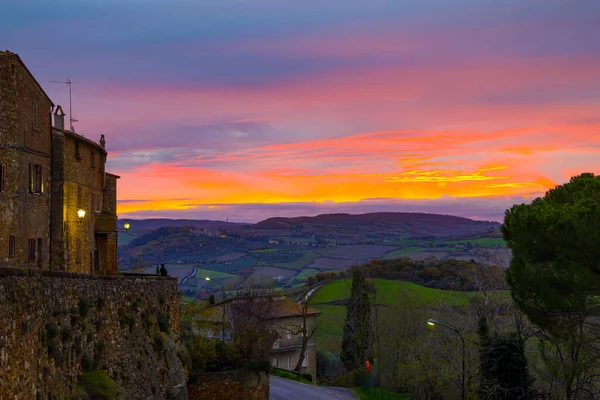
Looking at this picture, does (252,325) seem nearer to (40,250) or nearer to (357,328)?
(40,250)

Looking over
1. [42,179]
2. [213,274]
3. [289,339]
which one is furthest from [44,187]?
[213,274]

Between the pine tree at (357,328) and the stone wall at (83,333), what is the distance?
36.6 meters

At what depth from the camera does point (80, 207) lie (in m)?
39.3

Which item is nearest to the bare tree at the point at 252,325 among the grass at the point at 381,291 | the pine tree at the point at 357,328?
the pine tree at the point at 357,328

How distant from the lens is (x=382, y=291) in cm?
10262

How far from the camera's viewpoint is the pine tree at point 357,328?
217ft

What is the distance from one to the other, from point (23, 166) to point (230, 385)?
14.7 meters

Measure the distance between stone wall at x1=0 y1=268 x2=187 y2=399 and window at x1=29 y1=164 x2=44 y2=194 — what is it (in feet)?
28.2

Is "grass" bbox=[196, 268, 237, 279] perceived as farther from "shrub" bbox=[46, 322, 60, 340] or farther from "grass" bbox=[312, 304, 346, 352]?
"shrub" bbox=[46, 322, 60, 340]

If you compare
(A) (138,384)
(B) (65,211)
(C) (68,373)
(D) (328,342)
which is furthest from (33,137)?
(D) (328,342)

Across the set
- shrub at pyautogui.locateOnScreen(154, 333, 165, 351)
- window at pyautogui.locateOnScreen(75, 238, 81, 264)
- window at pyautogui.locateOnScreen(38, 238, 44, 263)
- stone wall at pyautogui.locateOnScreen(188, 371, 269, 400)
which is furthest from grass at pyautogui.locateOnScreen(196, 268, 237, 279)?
shrub at pyautogui.locateOnScreen(154, 333, 165, 351)

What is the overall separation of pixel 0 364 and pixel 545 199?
23.0 metres

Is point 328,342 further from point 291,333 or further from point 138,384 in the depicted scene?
point 138,384

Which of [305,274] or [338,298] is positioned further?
[305,274]
